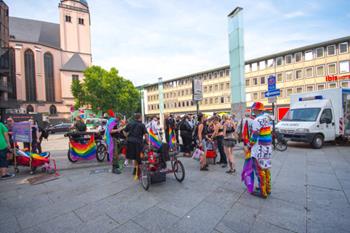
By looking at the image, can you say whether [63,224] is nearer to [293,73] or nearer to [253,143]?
[253,143]

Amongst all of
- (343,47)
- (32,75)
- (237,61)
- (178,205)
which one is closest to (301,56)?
(343,47)

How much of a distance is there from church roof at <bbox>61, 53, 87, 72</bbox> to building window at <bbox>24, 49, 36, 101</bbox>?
256 inches

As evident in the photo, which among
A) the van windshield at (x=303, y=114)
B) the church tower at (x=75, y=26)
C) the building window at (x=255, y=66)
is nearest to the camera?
the van windshield at (x=303, y=114)

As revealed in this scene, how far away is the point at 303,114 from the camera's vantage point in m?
10.5

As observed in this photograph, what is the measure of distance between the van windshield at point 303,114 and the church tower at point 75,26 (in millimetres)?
56815

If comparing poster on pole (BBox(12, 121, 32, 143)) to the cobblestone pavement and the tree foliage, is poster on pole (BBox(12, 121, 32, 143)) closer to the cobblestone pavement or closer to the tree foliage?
Result: the cobblestone pavement

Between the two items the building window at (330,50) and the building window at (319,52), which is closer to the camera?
the building window at (330,50)

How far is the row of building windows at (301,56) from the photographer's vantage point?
31953mm

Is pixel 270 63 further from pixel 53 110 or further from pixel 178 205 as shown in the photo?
pixel 53 110

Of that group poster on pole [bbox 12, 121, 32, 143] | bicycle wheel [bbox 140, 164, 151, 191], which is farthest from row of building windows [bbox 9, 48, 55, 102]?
bicycle wheel [bbox 140, 164, 151, 191]

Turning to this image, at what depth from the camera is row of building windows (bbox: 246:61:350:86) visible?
32.0 meters

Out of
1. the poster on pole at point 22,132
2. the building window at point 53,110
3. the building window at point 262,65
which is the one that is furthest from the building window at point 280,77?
the building window at point 53,110

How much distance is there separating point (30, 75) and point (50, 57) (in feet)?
22.5

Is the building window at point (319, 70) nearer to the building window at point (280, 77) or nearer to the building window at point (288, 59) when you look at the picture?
the building window at point (288, 59)
